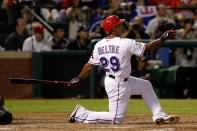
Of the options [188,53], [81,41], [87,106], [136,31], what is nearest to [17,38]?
[81,41]

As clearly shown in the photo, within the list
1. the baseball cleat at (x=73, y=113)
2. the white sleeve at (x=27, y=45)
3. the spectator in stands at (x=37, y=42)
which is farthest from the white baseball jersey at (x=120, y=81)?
the white sleeve at (x=27, y=45)

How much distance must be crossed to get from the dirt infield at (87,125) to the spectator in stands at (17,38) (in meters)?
4.89

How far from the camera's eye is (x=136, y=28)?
12.9m

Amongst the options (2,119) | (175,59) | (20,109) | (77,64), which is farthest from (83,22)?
(2,119)

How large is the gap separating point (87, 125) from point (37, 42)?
6.63 metres

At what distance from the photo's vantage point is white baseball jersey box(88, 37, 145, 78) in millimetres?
6906

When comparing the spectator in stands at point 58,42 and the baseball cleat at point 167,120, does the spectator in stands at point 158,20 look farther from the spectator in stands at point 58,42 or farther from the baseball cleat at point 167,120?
the baseball cleat at point 167,120

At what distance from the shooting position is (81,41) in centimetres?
1322

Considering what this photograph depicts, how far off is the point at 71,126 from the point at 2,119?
1036 mm

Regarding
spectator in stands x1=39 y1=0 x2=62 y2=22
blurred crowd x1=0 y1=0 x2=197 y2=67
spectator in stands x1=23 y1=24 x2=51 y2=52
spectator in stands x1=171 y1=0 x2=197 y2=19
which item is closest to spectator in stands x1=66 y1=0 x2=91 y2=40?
blurred crowd x1=0 y1=0 x2=197 y2=67

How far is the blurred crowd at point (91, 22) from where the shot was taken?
1314cm

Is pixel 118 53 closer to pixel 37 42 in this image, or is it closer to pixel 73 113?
pixel 73 113

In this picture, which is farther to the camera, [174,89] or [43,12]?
[43,12]

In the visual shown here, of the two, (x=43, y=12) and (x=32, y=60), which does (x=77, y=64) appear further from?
(x=43, y=12)
